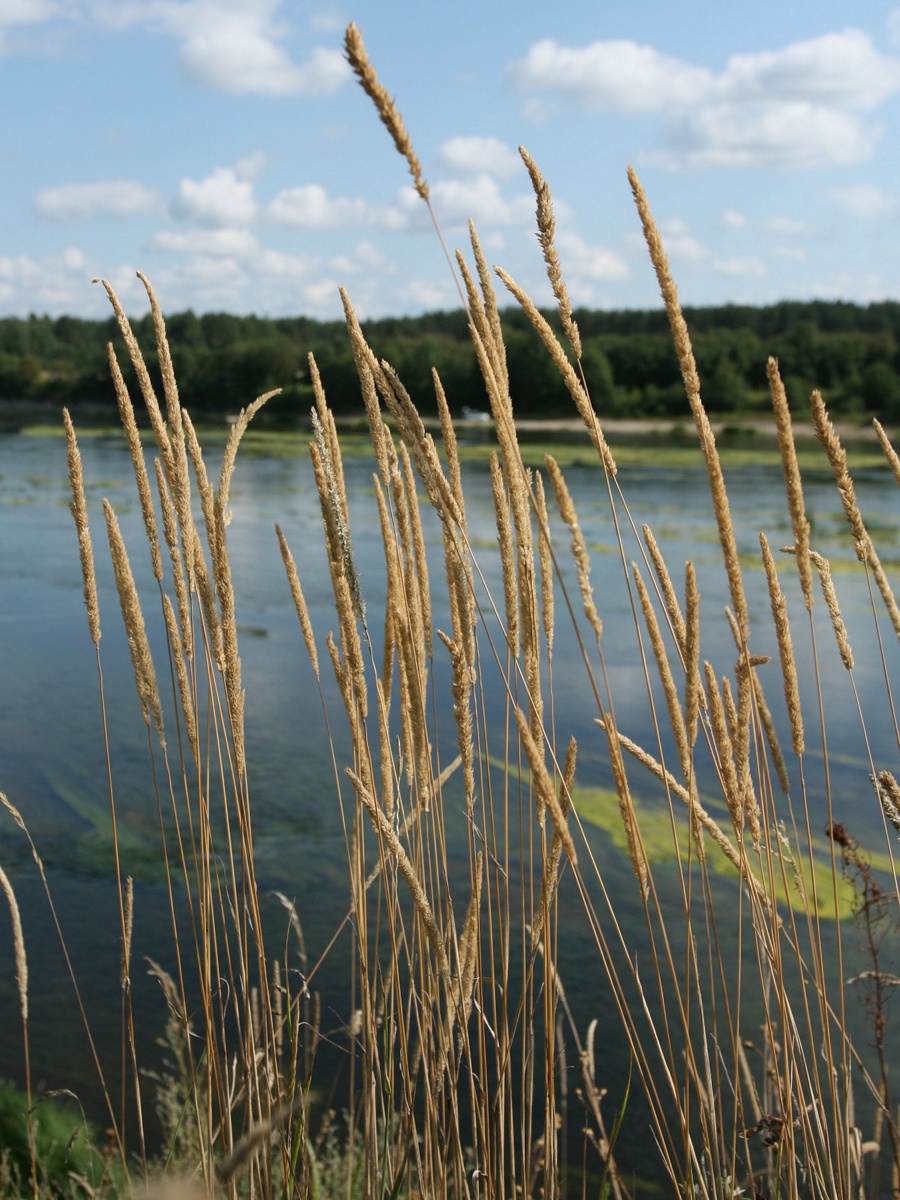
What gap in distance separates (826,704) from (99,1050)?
20.7ft

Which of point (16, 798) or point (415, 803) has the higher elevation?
point (415, 803)

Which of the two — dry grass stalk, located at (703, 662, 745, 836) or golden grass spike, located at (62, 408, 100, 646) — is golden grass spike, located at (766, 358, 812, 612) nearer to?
dry grass stalk, located at (703, 662, 745, 836)

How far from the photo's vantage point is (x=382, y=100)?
1.24m

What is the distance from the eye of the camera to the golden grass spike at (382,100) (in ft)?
3.95

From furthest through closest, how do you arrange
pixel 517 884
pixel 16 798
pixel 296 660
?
pixel 296 660 < pixel 16 798 < pixel 517 884

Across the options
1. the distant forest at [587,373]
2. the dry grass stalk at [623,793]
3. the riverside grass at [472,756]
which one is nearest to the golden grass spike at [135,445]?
the riverside grass at [472,756]

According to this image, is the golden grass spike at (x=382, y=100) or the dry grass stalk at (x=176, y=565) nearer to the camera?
the golden grass spike at (x=382, y=100)

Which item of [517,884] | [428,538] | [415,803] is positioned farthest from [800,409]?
[415,803]

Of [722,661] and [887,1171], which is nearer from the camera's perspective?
[887,1171]

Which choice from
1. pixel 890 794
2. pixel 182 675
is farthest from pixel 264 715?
pixel 890 794

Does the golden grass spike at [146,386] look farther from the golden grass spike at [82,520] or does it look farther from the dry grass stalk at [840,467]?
the dry grass stalk at [840,467]

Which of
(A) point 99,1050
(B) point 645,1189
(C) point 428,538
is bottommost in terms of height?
(B) point 645,1189

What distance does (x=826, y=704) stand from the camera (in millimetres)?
8547

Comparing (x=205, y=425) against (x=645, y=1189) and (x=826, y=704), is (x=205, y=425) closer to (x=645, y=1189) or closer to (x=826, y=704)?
(x=826, y=704)
